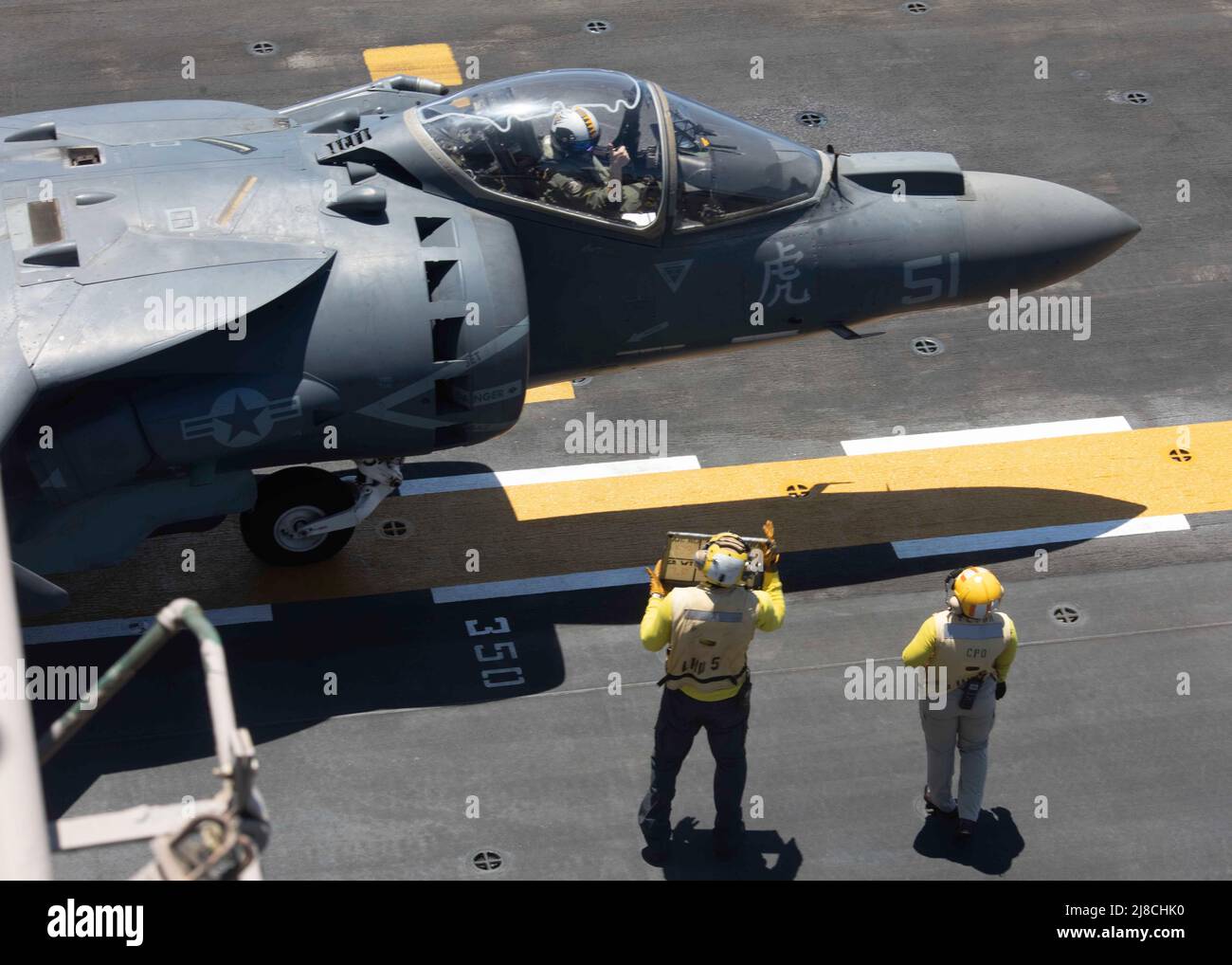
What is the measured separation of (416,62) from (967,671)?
11807mm

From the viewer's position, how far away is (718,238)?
12203 millimetres

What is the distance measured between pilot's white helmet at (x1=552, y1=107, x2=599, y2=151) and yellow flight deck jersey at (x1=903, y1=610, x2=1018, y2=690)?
13.9ft

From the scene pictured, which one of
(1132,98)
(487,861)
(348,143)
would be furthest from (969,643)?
(1132,98)

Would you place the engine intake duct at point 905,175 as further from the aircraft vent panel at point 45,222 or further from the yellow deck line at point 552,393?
the aircraft vent panel at point 45,222

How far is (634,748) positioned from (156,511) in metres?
3.72

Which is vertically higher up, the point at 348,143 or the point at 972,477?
the point at 348,143

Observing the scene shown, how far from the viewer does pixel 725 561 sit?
31.7 ft

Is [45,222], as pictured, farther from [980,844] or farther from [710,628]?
[980,844]

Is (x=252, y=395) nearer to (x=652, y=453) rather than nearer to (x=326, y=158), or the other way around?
(x=326, y=158)

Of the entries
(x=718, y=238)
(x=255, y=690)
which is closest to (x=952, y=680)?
(x=718, y=238)

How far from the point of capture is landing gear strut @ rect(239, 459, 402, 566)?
1230 centimetres

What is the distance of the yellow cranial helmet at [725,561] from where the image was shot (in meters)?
9.66

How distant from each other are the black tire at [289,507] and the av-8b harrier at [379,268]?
23 millimetres

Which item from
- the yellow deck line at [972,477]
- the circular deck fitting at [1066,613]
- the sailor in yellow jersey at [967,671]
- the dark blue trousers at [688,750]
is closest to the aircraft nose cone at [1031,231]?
the yellow deck line at [972,477]
